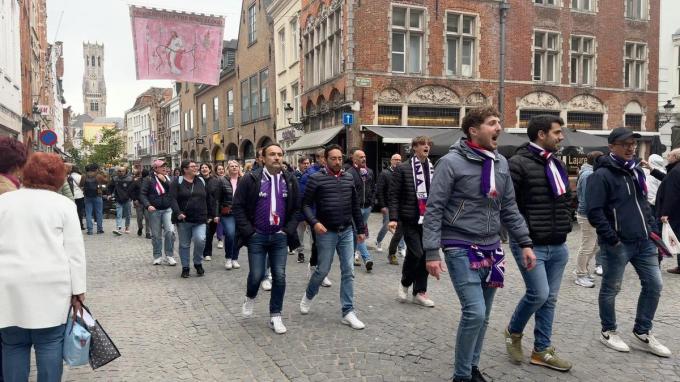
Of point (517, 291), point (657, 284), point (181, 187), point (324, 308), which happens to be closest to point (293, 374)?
point (324, 308)

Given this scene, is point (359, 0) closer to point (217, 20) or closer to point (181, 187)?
point (217, 20)

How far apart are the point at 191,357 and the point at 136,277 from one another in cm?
407

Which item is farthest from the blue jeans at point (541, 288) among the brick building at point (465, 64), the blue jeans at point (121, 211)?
the brick building at point (465, 64)

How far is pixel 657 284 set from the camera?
14.8ft

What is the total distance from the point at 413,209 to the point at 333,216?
49.2 inches

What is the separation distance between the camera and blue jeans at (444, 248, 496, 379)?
350 cm

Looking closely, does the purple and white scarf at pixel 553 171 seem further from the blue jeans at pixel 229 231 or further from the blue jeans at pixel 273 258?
the blue jeans at pixel 229 231

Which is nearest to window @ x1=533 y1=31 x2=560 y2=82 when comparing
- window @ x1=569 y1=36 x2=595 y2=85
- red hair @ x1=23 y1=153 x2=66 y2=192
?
window @ x1=569 y1=36 x2=595 y2=85

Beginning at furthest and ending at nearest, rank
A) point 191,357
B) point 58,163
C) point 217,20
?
point 217,20 → point 191,357 → point 58,163

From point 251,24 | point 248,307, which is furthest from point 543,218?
point 251,24

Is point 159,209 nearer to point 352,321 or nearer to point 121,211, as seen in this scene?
point 352,321

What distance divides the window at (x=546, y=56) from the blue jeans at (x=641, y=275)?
19649mm

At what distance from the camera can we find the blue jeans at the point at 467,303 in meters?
3.50

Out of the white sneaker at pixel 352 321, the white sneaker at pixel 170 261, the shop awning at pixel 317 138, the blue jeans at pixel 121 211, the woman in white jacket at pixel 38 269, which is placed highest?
the shop awning at pixel 317 138
